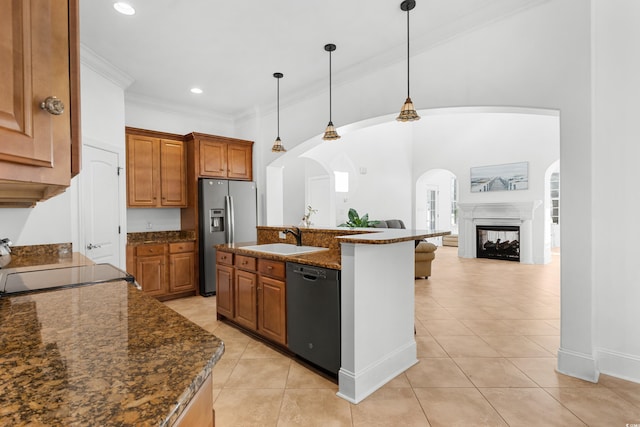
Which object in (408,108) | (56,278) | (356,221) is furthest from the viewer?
(356,221)

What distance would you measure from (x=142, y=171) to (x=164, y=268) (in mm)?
1353

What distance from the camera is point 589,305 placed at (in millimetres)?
2326

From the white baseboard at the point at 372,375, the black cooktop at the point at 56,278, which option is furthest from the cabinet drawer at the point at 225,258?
the white baseboard at the point at 372,375

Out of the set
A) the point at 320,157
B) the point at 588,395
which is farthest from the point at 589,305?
the point at 320,157

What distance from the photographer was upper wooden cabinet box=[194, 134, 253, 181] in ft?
15.7

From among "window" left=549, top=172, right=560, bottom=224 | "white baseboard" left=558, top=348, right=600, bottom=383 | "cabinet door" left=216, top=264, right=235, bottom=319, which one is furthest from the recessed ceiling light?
"window" left=549, top=172, right=560, bottom=224

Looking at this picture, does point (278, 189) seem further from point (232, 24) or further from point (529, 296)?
point (529, 296)

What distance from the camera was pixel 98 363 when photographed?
704mm

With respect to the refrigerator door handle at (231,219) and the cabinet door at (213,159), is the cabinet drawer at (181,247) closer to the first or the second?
the refrigerator door handle at (231,219)

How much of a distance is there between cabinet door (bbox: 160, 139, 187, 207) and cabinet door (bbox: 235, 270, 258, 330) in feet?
6.94

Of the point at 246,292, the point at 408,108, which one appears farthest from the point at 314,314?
the point at 408,108

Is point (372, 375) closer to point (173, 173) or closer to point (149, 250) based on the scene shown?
point (149, 250)

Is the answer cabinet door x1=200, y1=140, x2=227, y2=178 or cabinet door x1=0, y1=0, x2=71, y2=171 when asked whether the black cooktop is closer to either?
cabinet door x1=0, y1=0, x2=71, y2=171

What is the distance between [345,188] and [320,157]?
1016 millimetres
